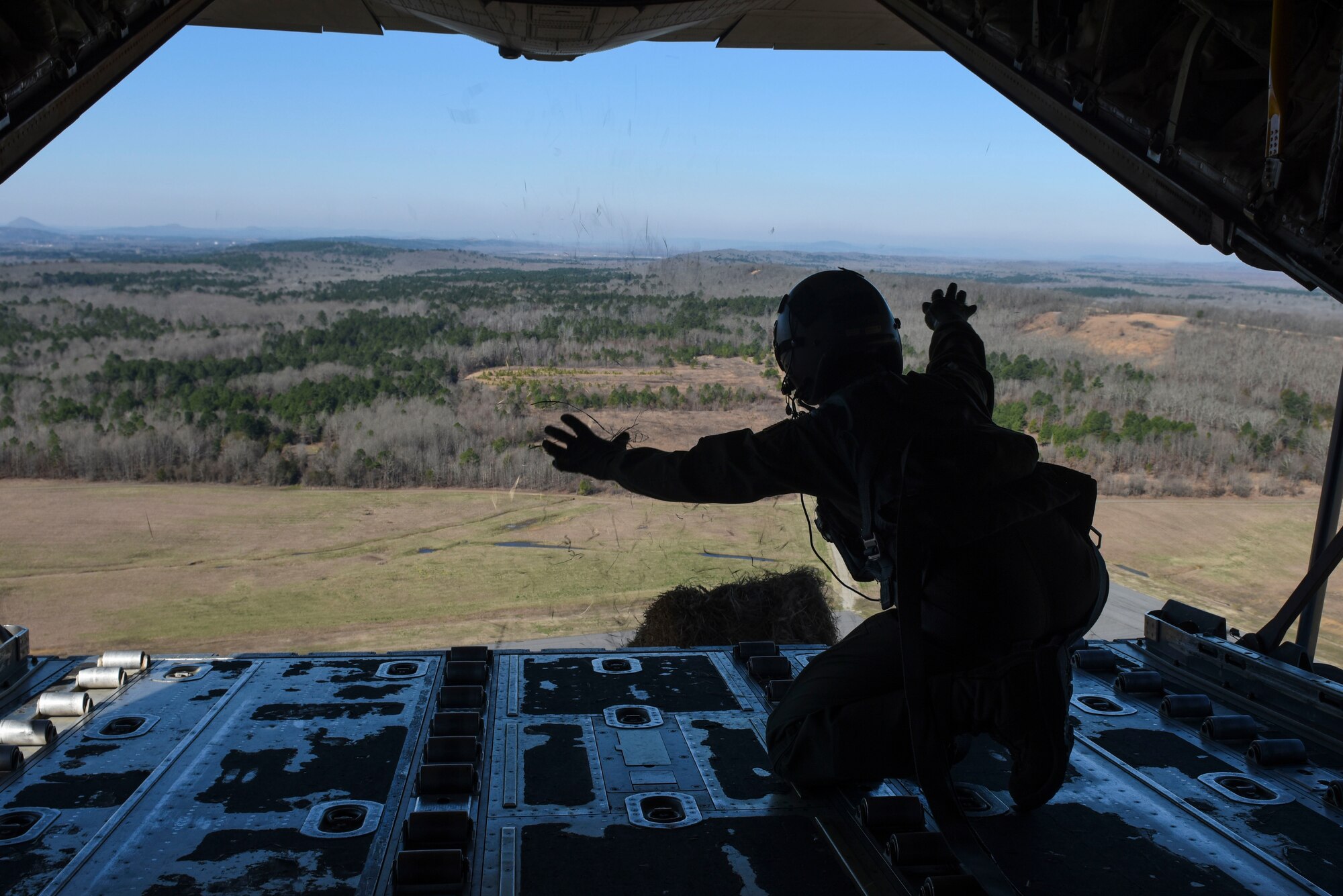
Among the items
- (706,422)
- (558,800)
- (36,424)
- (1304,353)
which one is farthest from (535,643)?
(1304,353)

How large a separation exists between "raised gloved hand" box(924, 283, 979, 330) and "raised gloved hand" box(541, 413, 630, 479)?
1.55 meters

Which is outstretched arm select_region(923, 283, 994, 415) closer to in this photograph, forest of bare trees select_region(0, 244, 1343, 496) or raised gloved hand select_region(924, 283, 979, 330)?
raised gloved hand select_region(924, 283, 979, 330)

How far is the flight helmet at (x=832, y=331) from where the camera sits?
354 cm

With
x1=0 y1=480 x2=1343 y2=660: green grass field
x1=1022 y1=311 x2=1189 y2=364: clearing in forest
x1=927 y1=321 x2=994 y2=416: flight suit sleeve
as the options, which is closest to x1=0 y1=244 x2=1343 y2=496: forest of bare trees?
x1=1022 y1=311 x2=1189 y2=364: clearing in forest

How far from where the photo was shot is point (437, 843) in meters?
2.96

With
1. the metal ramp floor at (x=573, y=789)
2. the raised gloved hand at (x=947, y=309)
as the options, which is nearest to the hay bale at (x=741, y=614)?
the metal ramp floor at (x=573, y=789)

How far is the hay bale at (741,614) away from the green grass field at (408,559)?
1810mm

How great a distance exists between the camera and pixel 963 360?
3.93 metres

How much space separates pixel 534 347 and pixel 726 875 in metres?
15.2

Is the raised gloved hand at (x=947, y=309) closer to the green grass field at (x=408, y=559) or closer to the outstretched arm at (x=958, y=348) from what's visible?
the outstretched arm at (x=958, y=348)

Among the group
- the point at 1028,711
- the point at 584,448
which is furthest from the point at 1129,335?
the point at 584,448

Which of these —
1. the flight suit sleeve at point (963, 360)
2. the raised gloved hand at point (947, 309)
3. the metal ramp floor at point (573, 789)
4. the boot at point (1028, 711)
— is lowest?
the metal ramp floor at point (573, 789)

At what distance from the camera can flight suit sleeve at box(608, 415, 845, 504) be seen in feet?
10.6

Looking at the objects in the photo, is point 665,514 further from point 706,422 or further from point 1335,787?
point 1335,787
